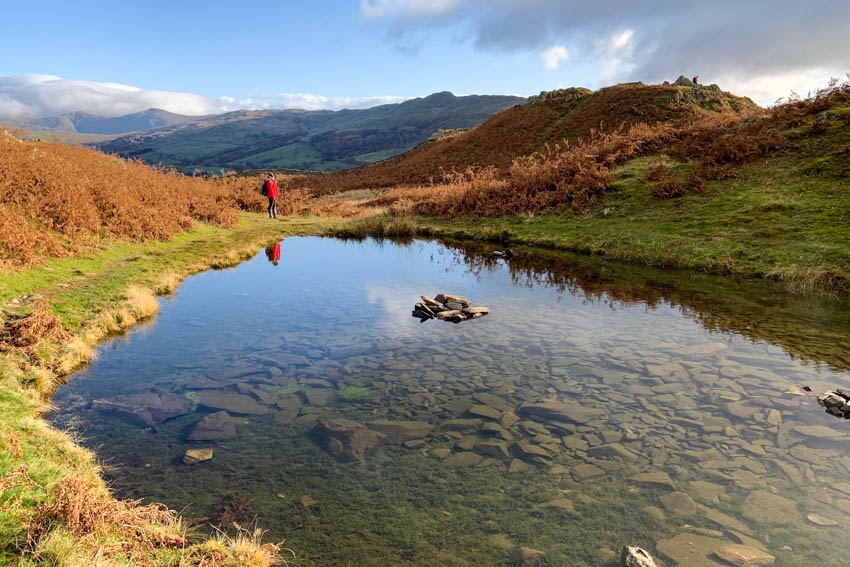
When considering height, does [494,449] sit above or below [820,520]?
below

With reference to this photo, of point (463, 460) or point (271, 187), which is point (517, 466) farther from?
point (271, 187)

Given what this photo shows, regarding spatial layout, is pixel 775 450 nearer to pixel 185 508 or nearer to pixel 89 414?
pixel 185 508

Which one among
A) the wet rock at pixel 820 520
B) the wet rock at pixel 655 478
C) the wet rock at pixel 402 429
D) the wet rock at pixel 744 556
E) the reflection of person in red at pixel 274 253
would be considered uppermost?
the wet rock at pixel 820 520

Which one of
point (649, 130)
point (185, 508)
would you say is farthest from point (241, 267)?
point (649, 130)

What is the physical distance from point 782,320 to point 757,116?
979 inches

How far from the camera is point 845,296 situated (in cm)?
1583

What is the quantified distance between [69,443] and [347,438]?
4.11 metres

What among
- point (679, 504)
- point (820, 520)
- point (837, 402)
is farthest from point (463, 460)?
point (837, 402)

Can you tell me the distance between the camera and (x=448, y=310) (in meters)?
15.6

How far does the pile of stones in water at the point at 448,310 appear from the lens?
15166 mm

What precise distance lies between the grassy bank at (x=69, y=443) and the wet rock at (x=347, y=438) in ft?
6.69

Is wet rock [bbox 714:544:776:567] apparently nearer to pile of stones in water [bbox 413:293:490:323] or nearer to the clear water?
the clear water

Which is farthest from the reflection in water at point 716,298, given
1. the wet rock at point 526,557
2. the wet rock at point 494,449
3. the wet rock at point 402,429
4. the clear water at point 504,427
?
the wet rock at point 526,557

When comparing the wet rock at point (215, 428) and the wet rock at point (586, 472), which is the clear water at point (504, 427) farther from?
the wet rock at point (215, 428)
